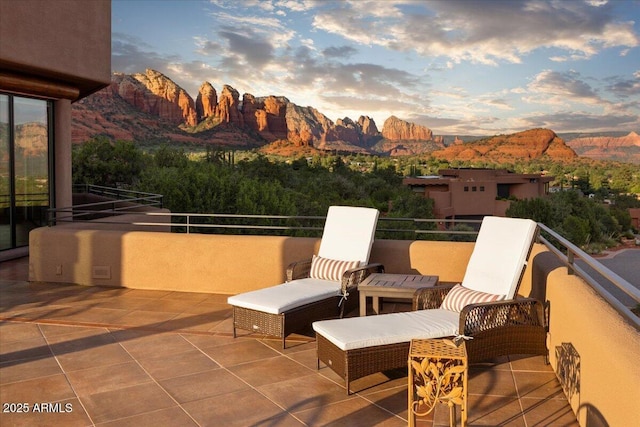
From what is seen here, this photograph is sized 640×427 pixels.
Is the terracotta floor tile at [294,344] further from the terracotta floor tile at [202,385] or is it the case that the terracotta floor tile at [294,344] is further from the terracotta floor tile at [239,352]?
the terracotta floor tile at [202,385]

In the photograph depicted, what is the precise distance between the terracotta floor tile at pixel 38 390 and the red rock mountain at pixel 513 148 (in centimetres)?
6862

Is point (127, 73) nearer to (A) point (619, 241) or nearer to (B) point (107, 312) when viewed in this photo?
(A) point (619, 241)

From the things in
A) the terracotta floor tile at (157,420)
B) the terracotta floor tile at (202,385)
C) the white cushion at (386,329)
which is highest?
the white cushion at (386,329)

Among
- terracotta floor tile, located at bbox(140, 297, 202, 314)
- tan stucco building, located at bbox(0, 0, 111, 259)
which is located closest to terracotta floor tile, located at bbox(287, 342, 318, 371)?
terracotta floor tile, located at bbox(140, 297, 202, 314)

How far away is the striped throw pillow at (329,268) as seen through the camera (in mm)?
5805

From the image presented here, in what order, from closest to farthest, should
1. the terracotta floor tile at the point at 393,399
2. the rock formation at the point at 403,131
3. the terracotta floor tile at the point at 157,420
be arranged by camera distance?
the terracotta floor tile at the point at 157,420 → the terracotta floor tile at the point at 393,399 → the rock formation at the point at 403,131

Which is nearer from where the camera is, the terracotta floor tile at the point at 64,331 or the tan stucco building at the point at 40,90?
the terracotta floor tile at the point at 64,331

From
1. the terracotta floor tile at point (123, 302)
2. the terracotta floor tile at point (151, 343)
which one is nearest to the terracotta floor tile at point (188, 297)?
the terracotta floor tile at point (123, 302)

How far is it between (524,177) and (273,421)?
164 ft

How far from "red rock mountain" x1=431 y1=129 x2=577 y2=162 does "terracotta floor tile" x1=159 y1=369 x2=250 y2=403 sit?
224 feet

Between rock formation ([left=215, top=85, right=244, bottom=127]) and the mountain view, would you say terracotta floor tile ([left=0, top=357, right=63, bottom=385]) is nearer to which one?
the mountain view

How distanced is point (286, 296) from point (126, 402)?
1.74 m

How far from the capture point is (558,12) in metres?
53.8

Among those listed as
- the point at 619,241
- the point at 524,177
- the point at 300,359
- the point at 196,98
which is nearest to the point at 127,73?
the point at 196,98
